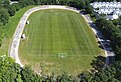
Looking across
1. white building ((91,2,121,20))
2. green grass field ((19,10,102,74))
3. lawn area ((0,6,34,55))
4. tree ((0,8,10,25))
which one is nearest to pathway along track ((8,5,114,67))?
lawn area ((0,6,34,55))

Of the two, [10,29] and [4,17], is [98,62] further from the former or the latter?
[4,17]

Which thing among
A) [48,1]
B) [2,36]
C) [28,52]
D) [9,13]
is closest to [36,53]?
[28,52]

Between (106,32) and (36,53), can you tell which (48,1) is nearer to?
(106,32)

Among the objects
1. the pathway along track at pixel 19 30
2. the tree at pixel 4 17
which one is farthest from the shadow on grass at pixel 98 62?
the tree at pixel 4 17

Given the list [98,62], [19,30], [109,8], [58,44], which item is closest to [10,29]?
[19,30]

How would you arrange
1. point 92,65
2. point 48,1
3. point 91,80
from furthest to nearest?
1. point 48,1
2. point 92,65
3. point 91,80

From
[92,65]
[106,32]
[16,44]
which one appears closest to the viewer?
[92,65]

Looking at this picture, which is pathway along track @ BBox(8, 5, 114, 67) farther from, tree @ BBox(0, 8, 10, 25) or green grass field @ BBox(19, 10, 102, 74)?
tree @ BBox(0, 8, 10, 25)
